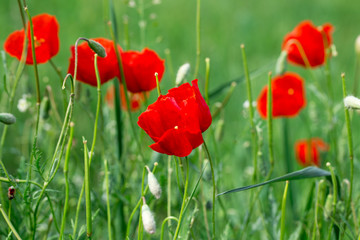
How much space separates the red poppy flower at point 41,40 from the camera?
43.4 inches

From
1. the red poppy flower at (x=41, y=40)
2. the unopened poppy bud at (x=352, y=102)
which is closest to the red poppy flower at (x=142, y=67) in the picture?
the red poppy flower at (x=41, y=40)

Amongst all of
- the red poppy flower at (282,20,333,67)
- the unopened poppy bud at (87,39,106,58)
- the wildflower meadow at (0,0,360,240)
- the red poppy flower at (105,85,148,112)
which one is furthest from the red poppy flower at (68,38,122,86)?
the red poppy flower at (282,20,333,67)

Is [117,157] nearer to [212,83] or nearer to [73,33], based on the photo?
[212,83]

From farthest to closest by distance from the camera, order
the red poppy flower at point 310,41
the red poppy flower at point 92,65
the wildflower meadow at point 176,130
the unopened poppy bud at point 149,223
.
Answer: the red poppy flower at point 310,41 → the red poppy flower at point 92,65 → the wildflower meadow at point 176,130 → the unopened poppy bud at point 149,223

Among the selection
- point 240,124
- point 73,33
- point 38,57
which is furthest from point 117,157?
point 73,33

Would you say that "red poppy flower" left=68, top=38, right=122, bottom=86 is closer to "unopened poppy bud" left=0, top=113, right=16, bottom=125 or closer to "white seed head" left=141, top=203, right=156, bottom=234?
"unopened poppy bud" left=0, top=113, right=16, bottom=125

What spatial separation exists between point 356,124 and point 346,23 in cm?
127

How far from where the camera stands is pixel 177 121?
32.4 inches

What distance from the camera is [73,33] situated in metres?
2.93

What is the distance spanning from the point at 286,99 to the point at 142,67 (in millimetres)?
514

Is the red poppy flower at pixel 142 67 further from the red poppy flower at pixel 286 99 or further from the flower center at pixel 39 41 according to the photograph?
the red poppy flower at pixel 286 99

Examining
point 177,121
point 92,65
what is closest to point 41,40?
point 92,65

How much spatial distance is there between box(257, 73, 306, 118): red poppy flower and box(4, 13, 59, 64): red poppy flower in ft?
1.97

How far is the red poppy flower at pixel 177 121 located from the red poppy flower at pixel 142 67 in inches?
12.1
